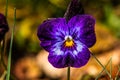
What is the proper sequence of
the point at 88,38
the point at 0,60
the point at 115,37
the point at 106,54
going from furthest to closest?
the point at 115,37 → the point at 106,54 → the point at 0,60 → the point at 88,38

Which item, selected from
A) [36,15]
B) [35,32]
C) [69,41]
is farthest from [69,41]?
[36,15]

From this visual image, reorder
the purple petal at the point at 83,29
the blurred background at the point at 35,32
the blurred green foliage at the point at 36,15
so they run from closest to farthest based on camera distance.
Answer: the purple petal at the point at 83,29, the blurred background at the point at 35,32, the blurred green foliage at the point at 36,15

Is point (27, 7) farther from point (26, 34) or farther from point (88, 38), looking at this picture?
point (88, 38)

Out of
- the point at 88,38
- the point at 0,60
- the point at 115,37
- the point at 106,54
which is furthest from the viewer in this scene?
the point at 115,37

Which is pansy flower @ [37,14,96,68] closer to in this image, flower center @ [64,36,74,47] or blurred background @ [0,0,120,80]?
flower center @ [64,36,74,47]

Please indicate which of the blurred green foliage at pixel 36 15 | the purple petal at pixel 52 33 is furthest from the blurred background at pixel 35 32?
the purple petal at pixel 52 33

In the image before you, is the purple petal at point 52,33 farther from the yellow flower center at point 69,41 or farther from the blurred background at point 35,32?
the blurred background at point 35,32

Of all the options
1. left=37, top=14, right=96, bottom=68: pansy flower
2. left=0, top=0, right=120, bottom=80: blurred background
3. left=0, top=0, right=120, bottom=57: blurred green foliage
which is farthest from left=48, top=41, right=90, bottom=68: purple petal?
left=0, top=0, right=120, bottom=57: blurred green foliage

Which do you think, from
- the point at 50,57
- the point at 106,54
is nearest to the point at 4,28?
the point at 50,57
